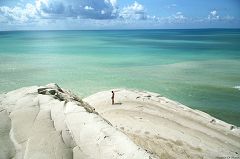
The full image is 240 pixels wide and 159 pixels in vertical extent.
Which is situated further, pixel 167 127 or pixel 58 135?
pixel 167 127

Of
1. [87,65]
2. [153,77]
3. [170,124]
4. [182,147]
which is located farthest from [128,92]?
[87,65]

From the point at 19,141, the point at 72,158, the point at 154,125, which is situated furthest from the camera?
the point at 154,125

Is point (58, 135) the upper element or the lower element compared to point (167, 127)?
upper

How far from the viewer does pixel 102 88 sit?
24922mm

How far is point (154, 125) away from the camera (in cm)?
1175

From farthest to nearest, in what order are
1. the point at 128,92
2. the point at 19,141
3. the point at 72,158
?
the point at 128,92 < the point at 19,141 < the point at 72,158

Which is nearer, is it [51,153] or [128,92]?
[51,153]

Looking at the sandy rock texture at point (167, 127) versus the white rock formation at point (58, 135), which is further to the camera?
the sandy rock texture at point (167, 127)

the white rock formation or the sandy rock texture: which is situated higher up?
the white rock formation

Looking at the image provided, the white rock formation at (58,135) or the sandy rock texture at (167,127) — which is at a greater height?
the white rock formation at (58,135)

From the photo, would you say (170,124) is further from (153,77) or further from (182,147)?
(153,77)

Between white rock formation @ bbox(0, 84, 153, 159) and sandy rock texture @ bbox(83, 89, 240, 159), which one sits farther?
sandy rock texture @ bbox(83, 89, 240, 159)

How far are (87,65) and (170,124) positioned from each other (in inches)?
1102

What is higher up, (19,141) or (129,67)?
(19,141)
